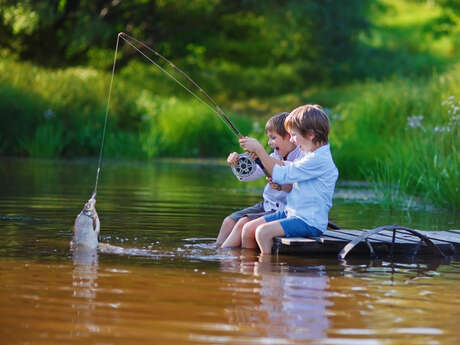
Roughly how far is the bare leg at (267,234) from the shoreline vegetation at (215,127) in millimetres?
3796

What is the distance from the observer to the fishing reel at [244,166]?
6.93 metres

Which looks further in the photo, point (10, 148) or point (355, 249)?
point (10, 148)

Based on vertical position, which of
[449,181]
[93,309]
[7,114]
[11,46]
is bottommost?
[93,309]

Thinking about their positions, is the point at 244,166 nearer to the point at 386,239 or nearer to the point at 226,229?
the point at 226,229

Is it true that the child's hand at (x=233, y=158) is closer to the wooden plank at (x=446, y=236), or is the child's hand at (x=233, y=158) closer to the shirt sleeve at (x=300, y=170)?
the shirt sleeve at (x=300, y=170)

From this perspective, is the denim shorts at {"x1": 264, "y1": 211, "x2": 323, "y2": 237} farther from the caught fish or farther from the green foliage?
the green foliage

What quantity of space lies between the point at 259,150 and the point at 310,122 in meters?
0.41

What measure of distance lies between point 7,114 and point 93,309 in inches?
645

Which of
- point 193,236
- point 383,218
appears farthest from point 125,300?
point 383,218

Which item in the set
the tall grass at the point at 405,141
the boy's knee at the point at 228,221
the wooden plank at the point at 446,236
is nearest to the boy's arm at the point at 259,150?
the boy's knee at the point at 228,221

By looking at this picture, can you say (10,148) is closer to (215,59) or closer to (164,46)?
(164,46)

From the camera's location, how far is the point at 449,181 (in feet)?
34.1

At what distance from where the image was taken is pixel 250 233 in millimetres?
7098

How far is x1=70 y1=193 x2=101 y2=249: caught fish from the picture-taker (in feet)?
21.5
